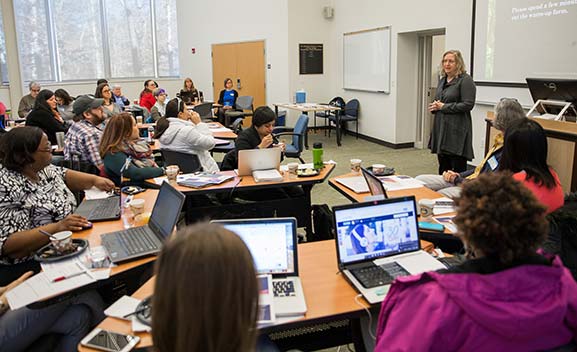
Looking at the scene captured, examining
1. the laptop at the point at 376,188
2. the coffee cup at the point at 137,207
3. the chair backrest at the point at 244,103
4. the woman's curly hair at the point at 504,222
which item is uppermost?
the chair backrest at the point at 244,103

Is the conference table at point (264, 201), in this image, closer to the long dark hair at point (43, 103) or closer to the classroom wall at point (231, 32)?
the long dark hair at point (43, 103)

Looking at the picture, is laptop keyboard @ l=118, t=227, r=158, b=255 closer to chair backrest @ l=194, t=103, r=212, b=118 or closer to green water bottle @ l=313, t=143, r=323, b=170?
green water bottle @ l=313, t=143, r=323, b=170

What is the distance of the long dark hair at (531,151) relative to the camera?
2.55 m

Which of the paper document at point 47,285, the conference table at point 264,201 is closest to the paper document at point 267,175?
the conference table at point 264,201

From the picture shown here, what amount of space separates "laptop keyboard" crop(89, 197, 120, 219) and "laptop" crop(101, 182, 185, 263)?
31 cm

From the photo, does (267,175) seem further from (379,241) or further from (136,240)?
(379,241)

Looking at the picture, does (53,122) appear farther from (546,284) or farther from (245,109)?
(546,284)

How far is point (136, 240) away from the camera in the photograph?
94.3 inches

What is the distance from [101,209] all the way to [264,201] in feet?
4.24

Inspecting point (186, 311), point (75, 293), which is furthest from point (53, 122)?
point (186, 311)

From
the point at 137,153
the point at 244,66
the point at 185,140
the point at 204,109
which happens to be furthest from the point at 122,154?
the point at 244,66

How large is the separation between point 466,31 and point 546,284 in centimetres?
575

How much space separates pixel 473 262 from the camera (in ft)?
4.22

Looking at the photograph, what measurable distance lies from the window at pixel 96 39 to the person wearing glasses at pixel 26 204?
930 cm
